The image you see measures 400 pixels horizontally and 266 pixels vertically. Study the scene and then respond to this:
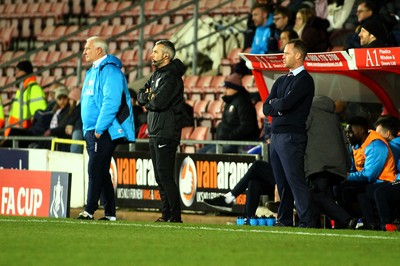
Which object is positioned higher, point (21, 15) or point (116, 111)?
point (21, 15)

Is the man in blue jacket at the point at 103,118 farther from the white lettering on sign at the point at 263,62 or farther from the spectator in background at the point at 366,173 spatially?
the spectator in background at the point at 366,173

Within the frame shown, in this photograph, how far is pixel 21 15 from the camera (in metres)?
26.6

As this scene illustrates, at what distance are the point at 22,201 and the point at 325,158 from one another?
5460 millimetres

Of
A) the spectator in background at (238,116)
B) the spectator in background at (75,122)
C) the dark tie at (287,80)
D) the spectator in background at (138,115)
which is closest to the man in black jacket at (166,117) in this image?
the dark tie at (287,80)

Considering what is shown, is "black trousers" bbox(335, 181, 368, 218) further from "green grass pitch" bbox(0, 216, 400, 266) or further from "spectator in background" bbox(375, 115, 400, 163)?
"green grass pitch" bbox(0, 216, 400, 266)

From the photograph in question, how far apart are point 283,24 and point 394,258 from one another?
32.0 ft

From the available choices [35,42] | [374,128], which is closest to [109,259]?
[374,128]

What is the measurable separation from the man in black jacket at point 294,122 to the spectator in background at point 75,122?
21.2 feet

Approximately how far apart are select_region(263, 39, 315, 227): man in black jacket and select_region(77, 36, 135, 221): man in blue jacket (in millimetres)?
1806

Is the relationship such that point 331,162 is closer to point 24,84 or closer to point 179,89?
point 179,89

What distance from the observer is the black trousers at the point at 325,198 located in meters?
11.9

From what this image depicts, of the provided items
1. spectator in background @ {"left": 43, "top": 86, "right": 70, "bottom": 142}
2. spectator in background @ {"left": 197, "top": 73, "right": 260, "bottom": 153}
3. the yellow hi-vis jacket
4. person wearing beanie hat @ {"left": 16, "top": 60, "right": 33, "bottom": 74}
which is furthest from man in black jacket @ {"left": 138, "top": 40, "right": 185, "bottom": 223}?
person wearing beanie hat @ {"left": 16, "top": 60, "right": 33, "bottom": 74}

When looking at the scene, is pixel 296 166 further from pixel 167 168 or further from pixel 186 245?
pixel 186 245

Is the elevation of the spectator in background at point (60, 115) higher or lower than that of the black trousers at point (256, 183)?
higher
